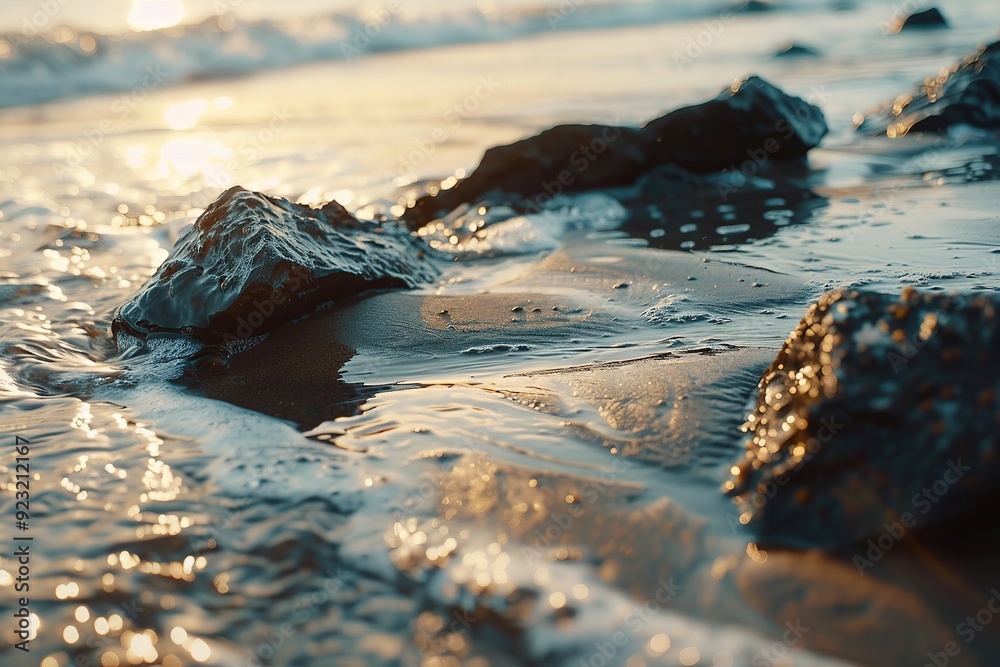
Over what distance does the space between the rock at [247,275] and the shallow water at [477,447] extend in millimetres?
131

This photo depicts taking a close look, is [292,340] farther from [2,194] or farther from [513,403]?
[2,194]

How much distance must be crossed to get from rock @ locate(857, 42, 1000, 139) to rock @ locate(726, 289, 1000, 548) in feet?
18.1

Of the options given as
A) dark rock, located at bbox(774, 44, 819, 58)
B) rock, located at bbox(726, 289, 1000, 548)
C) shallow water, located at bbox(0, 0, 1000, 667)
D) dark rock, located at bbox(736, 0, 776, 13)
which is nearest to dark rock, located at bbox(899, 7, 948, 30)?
dark rock, located at bbox(774, 44, 819, 58)

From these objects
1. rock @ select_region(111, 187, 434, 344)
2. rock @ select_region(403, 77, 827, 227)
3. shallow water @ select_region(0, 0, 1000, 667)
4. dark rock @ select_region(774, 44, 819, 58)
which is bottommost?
shallow water @ select_region(0, 0, 1000, 667)

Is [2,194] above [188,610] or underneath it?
above

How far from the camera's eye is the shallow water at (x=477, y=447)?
66.6 inches

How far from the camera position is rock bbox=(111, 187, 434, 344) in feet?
11.1

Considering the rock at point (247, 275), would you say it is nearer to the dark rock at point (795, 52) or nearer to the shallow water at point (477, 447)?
A: the shallow water at point (477, 447)

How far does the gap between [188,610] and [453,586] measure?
57cm

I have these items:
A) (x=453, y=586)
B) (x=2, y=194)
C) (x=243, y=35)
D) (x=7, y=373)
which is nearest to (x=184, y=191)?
(x=2, y=194)

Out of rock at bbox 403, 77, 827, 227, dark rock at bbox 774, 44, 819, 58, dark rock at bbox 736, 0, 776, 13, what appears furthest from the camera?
dark rock at bbox 736, 0, 776, 13

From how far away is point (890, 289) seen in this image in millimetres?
3342

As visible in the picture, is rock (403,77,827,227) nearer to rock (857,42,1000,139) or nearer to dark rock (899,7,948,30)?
rock (857,42,1000,139)

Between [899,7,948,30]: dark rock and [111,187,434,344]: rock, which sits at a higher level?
[899,7,948,30]: dark rock
